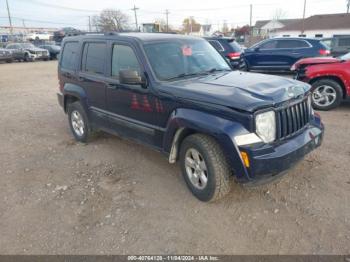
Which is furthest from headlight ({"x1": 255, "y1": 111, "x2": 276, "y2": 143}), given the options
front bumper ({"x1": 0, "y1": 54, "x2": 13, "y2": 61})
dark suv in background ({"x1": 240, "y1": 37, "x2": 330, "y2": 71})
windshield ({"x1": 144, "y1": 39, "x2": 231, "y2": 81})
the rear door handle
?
front bumper ({"x1": 0, "y1": 54, "x2": 13, "y2": 61})

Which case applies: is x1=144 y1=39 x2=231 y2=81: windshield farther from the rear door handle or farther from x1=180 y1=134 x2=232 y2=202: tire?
x1=180 y1=134 x2=232 y2=202: tire

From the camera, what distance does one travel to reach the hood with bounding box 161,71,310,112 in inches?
113

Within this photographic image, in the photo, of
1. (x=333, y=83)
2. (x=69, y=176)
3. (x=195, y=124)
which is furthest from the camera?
(x=333, y=83)

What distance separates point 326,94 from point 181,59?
4445 mm

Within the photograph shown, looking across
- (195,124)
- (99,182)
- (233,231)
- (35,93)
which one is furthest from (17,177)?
(35,93)

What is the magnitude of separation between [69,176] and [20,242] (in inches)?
55.8

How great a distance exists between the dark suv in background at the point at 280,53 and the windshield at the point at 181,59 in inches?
317

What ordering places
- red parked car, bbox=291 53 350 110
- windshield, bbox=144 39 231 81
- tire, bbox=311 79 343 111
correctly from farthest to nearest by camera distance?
tire, bbox=311 79 343 111 < red parked car, bbox=291 53 350 110 < windshield, bbox=144 39 231 81

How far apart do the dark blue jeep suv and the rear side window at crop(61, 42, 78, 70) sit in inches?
14.3

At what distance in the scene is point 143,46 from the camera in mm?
3830

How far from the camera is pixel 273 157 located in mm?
2824

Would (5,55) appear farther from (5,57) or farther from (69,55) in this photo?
(69,55)

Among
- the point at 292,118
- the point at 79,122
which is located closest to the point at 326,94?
the point at 292,118

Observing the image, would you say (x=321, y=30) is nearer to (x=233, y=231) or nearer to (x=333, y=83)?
(x=333, y=83)
